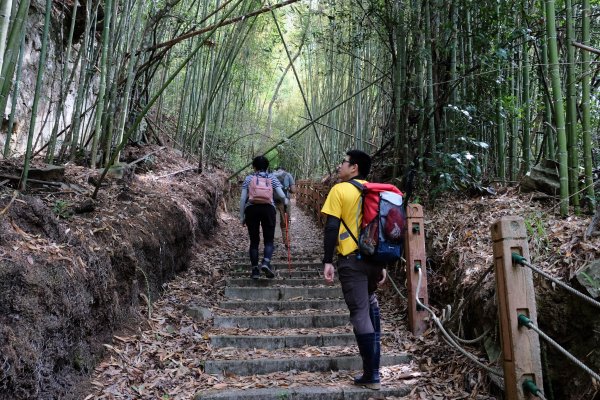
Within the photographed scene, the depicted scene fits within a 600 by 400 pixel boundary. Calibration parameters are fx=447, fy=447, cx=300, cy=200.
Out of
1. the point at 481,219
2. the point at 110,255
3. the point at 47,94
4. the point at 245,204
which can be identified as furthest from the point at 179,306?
the point at 47,94

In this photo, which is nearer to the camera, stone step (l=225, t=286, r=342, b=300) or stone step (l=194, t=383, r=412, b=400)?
stone step (l=194, t=383, r=412, b=400)

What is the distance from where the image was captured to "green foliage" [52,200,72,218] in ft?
9.92

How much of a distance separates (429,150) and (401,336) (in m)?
2.34

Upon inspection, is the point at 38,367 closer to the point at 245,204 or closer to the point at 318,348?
the point at 318,348

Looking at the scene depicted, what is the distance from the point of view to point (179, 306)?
12.7 feet

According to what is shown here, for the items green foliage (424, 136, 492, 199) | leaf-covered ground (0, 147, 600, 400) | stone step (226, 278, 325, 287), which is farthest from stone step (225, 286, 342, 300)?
green foliage (424, 136, 492, 199)

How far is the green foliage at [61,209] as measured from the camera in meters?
3.02

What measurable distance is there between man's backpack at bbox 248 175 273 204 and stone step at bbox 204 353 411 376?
1919 mm

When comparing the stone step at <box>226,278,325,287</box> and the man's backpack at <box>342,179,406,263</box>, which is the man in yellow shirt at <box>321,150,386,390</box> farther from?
the stone step at <box>226,278,325,287</box>

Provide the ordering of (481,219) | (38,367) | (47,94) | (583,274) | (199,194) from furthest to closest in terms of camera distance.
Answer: (199,194), (47,94), (481,219), (583,274), (38,367)

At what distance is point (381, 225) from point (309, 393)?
105cm

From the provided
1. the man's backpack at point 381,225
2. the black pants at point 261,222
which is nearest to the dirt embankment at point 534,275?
the man's backpack at point 381,225

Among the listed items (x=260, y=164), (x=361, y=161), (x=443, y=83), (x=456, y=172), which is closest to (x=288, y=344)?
(x=361, y=161)

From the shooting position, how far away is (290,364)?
298cm
